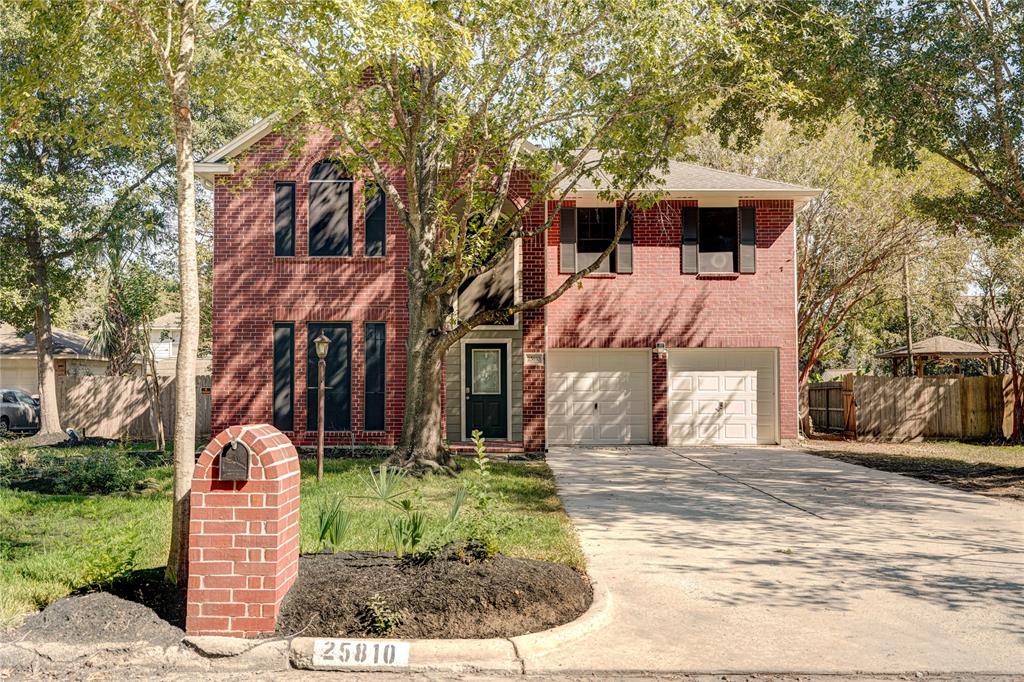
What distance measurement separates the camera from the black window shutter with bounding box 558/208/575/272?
64.5 ft

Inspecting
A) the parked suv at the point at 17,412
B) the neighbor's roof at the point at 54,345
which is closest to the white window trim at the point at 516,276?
the parked suv at the point at 17,412

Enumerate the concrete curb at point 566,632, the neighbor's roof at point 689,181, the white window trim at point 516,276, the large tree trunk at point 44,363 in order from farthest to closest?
the large tree trunk at point 44,363 → the white window trim at point 516,276 → the neighbor's roof at point 689,181 → the concrete curb at point 566,632

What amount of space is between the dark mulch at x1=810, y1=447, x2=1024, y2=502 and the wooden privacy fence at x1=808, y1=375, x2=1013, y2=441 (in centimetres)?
412

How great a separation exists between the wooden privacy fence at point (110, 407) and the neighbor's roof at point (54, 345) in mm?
6012

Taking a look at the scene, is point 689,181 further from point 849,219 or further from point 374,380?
point 374,380

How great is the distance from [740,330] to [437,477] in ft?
30.8

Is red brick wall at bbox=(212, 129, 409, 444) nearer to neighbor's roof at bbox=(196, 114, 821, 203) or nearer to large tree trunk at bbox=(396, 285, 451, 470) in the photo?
neighbor's roof at bbox=(196, 114, 821, 203)

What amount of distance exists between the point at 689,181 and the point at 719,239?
61.5 inches

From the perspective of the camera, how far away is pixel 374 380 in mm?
18438

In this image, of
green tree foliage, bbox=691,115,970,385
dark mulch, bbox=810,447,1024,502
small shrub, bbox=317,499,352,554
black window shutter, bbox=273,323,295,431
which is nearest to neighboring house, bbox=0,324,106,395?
black window shutter, bbox=273,323,295,431

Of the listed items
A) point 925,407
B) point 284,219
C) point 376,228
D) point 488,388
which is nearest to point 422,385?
point 488,388

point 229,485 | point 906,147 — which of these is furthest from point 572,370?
point 229,485

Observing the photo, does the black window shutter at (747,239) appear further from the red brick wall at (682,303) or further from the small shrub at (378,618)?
the small shrub at (378,618)

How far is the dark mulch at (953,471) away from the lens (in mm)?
13117
